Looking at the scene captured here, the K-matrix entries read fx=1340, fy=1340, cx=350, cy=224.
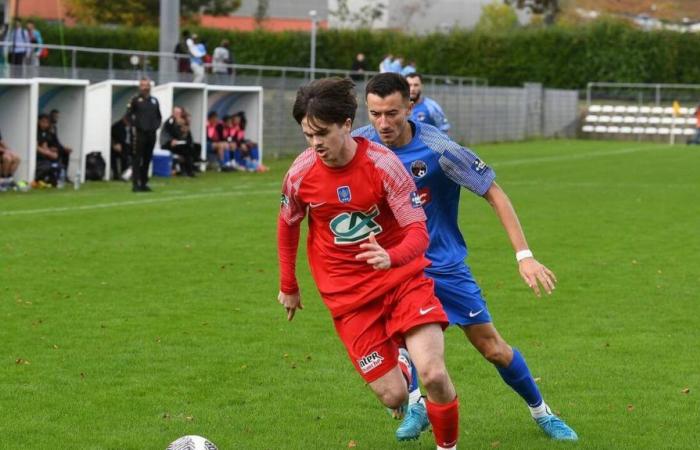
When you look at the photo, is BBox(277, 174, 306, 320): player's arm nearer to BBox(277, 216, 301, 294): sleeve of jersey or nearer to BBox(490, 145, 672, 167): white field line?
BBox(277, 216, 301, 294): sleeve of jersey

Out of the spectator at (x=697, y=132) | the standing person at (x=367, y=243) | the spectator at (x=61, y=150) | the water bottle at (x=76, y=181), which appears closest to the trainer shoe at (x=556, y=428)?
the standing person at (x=367, y=243)

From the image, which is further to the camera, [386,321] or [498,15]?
[498,15]

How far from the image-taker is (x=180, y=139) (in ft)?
94.6

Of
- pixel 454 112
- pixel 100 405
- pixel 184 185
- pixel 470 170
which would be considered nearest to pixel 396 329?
pixel 470 170

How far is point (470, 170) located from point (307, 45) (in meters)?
59.7

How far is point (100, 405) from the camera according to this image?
25.8 ft

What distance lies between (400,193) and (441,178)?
2.15ft

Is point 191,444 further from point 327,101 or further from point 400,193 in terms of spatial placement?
point 327,101

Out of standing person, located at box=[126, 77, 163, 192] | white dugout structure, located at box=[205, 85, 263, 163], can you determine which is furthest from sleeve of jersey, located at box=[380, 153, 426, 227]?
white dugout structure, located at box=[205, 85, 263, 163]

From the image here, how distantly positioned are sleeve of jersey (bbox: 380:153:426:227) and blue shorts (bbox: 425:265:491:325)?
2.31ft

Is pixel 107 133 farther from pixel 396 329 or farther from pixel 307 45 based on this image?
pixel 307 45

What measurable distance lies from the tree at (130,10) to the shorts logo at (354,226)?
2807 inches

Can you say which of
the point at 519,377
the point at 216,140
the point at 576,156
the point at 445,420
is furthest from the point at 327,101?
the point at 576,156

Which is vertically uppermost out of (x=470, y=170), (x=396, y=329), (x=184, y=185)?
(x=470, y=170)
